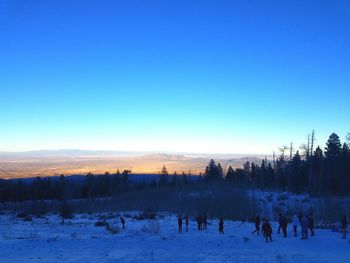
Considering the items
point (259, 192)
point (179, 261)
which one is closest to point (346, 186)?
point (259, 192)

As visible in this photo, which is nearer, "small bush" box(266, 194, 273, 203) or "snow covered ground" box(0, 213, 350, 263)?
"snow covered ground" box(0, 213, 350, 263)

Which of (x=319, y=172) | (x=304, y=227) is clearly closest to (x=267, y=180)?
(x=319, y=172)

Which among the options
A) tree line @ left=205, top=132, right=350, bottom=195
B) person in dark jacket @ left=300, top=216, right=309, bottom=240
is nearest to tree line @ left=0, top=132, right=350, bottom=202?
tree line @ left=205, top=132, right=350, bottom=195

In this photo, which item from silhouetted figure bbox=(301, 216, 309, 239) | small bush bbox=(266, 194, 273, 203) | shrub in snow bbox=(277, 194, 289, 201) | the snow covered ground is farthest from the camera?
small bush bbox=(266, 194, 273, 203)

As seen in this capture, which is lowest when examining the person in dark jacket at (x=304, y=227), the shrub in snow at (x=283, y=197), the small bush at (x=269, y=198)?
the small bush at (x=269, y=198)

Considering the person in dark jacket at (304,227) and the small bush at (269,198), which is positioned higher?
the person in dark jacket at (304,227)

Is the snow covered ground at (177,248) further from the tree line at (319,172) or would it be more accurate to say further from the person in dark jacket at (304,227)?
the tree line at (319,172)

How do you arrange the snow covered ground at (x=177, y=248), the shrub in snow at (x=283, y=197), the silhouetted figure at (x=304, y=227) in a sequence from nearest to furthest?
1. the snow covered ground at (x=177, y=248)
2. the silhouetted figure at (x=304, y=227)
3. the shrub in snow at (x=283, y=197)

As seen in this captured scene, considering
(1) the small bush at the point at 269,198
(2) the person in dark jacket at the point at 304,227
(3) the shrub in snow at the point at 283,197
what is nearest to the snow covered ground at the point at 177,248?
(2) the person in dark jacket at the point at 304,227

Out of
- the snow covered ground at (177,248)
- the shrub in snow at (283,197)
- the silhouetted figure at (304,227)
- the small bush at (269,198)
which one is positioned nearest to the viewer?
the snow covered ground at (177,248)

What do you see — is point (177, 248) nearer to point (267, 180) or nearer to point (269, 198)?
point (269, 198)

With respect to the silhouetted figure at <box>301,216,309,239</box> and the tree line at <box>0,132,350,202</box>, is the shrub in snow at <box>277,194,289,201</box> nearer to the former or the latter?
the tree line at <box>0,132,350,202</box>

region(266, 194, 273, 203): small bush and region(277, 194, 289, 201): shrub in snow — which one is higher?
region(277, 194, 289, 201): shrub in snow

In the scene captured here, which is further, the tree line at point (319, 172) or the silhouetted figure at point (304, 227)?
the tree line at point (319, 172)
